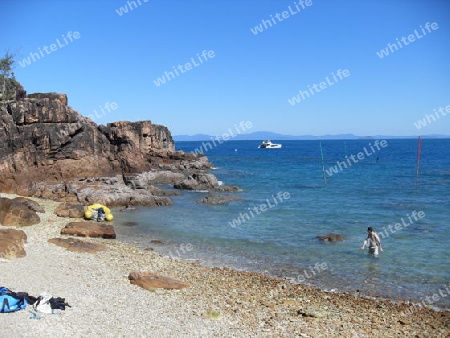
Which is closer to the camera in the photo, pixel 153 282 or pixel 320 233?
pixel 153 282

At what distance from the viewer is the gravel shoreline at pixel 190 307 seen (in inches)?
437

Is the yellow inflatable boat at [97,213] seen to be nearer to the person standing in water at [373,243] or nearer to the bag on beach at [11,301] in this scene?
the bag on beach at [11,301]

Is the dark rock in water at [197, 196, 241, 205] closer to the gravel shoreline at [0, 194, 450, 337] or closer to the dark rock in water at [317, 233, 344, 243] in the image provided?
the dark rock in water at [317, 233, 344, 243]

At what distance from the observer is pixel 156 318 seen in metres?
11.8

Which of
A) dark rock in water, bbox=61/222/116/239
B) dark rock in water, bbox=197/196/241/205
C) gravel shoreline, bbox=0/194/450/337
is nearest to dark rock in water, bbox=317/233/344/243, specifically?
gravel shoreline, bbox=0/194/450/337

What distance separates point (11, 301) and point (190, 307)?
5210 millimetres

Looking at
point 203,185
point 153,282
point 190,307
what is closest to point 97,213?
point 153,282

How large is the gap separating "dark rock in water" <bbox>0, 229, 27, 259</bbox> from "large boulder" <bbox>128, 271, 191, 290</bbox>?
5.16m

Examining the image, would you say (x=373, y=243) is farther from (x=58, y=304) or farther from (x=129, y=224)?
(x=129, y=224)

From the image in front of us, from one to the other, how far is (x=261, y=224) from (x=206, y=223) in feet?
13.2

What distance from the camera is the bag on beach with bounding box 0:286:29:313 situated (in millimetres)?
11109

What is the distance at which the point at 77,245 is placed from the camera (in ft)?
63.6

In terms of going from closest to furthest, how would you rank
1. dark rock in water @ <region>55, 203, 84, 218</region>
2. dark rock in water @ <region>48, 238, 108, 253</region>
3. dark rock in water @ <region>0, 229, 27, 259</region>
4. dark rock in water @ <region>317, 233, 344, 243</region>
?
dark rock in water @ <region>0, 229, 27, 259</region> → dark rock in water @ <region>48, 238, 108, 253</region> → dark rock in water @ <region>317, 233, 344, 243</region> → dark rock in water @ <region>55, 203, 84, 218</region>

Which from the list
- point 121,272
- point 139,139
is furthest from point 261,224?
point 139,139
